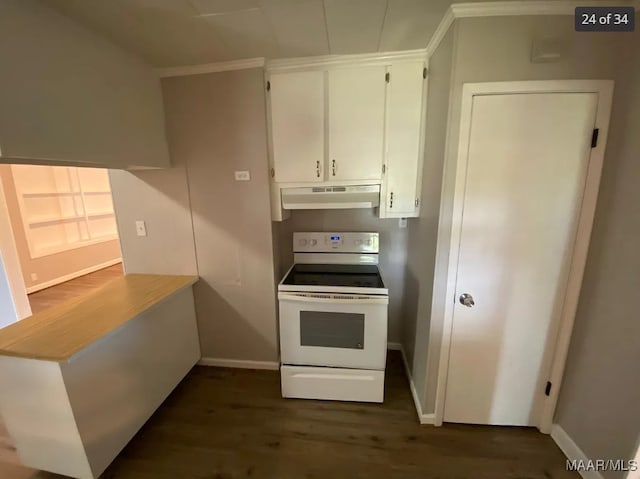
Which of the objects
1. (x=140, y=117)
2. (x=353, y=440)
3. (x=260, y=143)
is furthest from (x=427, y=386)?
(x=140, y=117)

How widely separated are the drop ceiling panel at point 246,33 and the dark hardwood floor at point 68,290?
3.64 meters

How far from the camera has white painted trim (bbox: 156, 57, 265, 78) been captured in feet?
6.09

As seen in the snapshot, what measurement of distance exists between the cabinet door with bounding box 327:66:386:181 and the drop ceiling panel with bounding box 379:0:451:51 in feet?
0.64

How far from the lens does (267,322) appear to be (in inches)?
89.0

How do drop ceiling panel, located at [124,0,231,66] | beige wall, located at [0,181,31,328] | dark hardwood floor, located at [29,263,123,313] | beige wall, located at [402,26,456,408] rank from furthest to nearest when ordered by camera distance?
dark hardwood floor, located at [29,263,123,313]
beige wall, located at [0,181,31,328]
beige wall, located at [402,26,456,408]
drop ceiling panel, located at [124,0,231,66]

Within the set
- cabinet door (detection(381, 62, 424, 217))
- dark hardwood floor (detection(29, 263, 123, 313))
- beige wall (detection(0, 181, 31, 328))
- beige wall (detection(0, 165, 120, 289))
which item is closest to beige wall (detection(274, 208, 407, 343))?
cabinet door (detection(381, 62, 424, 217))

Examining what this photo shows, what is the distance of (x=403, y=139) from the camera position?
187cm

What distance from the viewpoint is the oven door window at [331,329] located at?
1.88 metres

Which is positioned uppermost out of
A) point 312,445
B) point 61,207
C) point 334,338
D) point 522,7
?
point 522,7

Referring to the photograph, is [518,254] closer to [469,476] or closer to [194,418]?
[469,476]

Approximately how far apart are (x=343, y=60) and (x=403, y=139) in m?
0.68

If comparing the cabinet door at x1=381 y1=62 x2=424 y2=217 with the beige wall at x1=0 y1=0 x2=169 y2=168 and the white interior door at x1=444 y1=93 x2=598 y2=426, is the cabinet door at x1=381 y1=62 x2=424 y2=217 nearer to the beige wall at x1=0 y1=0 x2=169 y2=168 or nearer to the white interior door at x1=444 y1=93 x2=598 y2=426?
the white interior door at x1=444 y1=93 x2=598 y2=426

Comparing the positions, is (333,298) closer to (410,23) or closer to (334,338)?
(334,338)

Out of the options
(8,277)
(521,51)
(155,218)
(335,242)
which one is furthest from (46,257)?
(521,51)
